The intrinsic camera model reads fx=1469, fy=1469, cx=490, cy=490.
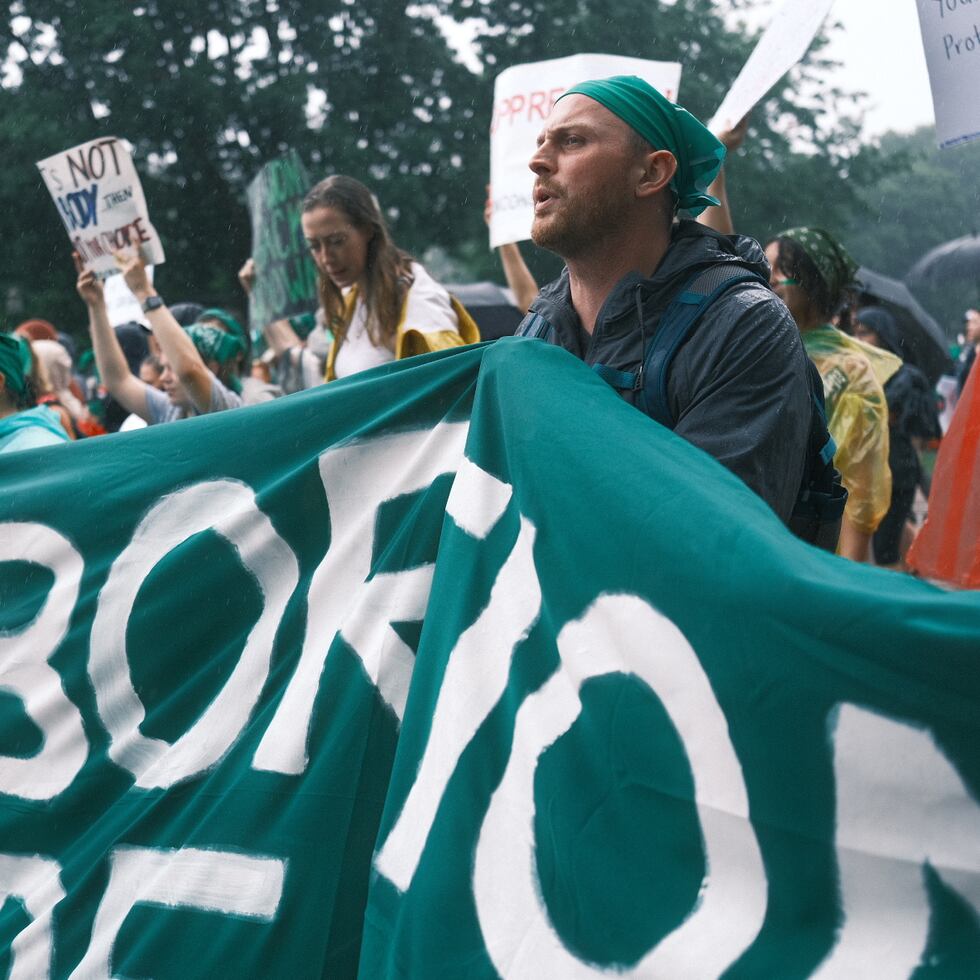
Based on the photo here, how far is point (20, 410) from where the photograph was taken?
145 inches

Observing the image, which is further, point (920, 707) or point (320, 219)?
point (320, 219)

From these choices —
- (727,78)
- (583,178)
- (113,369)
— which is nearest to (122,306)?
(113,369)

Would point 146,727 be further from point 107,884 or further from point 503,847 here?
point 503,847

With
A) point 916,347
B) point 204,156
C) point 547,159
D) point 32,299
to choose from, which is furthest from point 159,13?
point 547,159

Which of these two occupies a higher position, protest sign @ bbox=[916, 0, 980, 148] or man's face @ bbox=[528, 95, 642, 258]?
man's face @ bbox=[528, 95, 642, 258]

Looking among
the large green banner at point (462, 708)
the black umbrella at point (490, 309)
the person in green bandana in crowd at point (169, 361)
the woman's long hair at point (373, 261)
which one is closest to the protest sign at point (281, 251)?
the person in green bandana in crowd at point (169, 361)

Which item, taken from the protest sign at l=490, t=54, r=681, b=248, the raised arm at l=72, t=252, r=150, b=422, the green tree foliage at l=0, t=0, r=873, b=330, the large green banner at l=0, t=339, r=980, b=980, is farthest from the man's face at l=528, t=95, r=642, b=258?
the green tree foliage at l=0, t=0, r=873, b=330

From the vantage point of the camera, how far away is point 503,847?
2008 mm

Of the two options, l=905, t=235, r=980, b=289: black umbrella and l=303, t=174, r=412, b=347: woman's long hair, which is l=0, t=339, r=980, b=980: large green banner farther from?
l=905, t=235, r=980, b=289: black umbrella

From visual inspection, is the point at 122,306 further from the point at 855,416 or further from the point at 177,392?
the point at 855,416

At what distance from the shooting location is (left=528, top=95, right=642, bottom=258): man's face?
2600 millimetres

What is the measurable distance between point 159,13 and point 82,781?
20.4 m

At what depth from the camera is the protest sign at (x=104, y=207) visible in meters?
5.71

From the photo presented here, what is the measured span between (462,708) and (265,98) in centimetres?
2054
